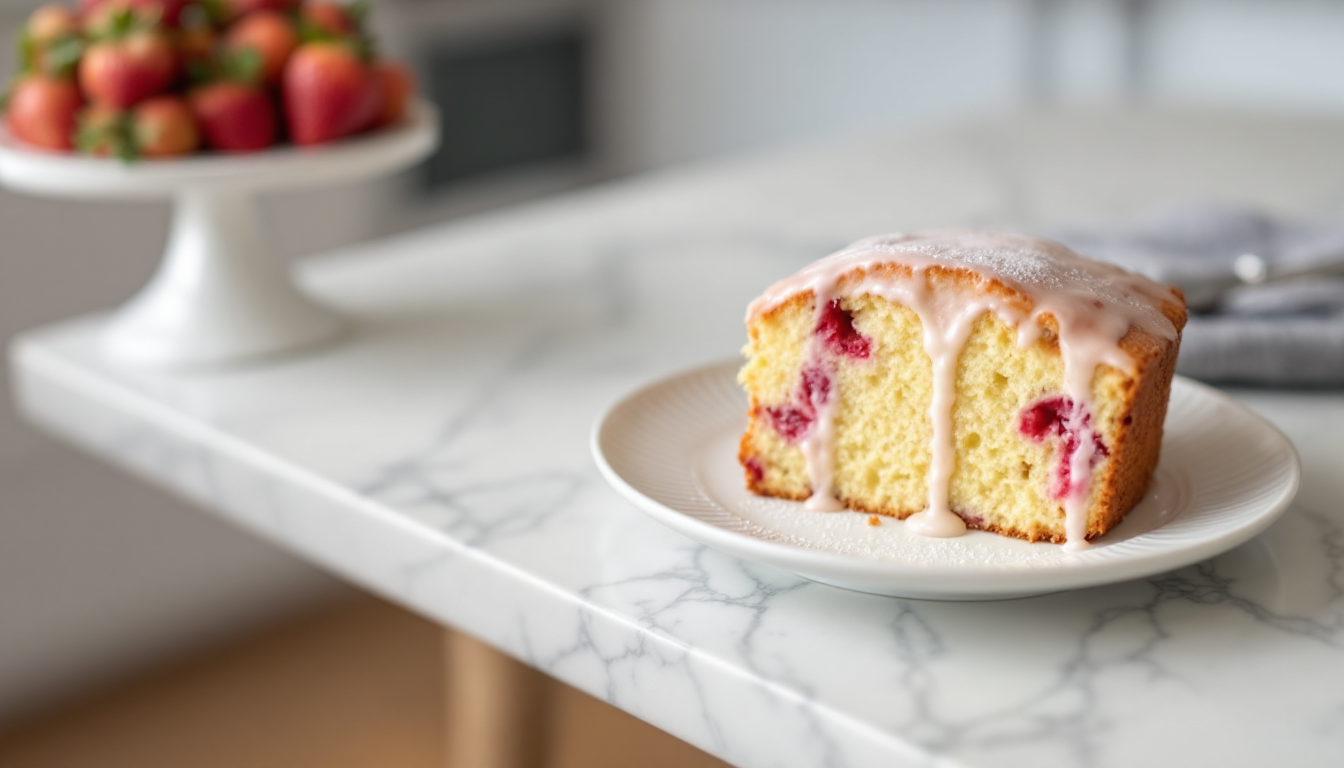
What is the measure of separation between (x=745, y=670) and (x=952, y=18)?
2562 mm

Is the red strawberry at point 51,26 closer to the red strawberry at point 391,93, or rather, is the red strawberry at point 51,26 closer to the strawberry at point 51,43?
the strawberry at point 51,43

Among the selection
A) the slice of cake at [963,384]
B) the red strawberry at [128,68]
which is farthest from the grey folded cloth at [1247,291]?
the red strawberry at [128,68]

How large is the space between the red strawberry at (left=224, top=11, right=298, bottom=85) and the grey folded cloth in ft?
2.24

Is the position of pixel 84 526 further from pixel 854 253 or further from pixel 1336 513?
pixel 1336 513

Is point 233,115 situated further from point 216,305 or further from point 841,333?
point 841,333

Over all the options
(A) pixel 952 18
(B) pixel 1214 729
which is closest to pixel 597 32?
(A) pixel 952 18

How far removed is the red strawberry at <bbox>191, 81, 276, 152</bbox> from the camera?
1124 millimetres

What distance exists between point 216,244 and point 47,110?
0.17 meters

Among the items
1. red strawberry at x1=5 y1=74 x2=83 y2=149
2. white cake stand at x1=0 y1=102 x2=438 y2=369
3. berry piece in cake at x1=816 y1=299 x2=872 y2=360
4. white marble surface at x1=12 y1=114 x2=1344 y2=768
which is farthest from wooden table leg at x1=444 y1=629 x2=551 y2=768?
red strawberry at x1=5 y1=74 x2=83 y2=149

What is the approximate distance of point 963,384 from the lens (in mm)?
754

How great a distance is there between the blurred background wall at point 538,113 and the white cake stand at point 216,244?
3.03ft

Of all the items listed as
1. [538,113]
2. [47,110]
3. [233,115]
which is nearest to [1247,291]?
[233,115]

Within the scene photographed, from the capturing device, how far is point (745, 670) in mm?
677

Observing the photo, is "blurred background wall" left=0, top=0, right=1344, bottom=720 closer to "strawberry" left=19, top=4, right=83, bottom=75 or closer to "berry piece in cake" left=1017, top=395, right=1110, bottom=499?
"strawberry" left=19, top=4, right=83, bottom=75
